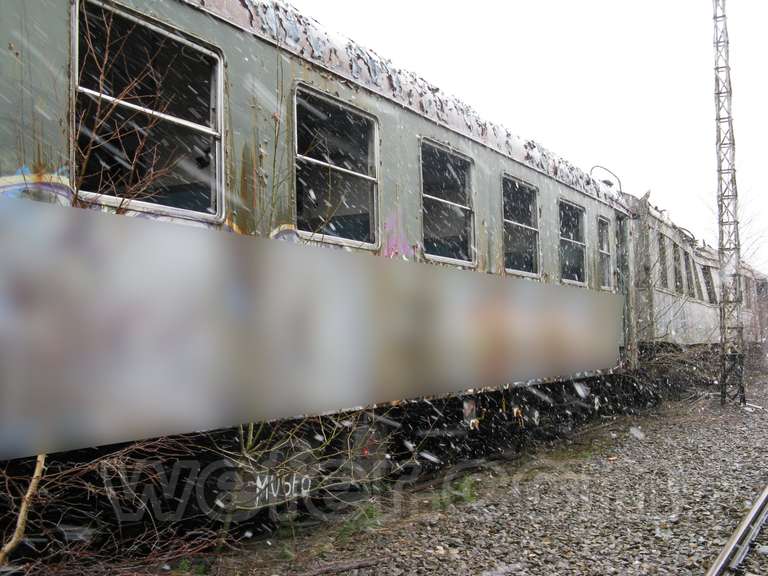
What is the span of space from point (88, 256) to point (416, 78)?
3231mm

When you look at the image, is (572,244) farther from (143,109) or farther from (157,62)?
(143,109)

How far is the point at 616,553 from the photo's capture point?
3.78m

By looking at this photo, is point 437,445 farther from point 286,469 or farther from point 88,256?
point 88,256

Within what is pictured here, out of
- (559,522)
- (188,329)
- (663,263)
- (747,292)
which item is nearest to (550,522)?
(559,522)

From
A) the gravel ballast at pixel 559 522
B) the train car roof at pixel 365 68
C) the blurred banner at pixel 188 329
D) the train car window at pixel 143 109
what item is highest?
the train car roof at pixel 365 68

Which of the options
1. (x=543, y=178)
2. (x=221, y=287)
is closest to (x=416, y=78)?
(x=543, y=178)

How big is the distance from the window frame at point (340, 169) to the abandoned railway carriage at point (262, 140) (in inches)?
0.4

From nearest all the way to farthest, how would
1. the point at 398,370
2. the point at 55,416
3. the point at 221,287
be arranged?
1. the point at 55,416
2. the point at 221,287
3. the point at 398,370

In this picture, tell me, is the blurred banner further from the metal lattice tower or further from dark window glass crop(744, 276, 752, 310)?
dark window glass crop(744, 276, 752, 310)

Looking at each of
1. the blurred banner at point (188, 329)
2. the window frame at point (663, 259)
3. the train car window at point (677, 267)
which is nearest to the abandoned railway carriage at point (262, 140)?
the blurred banner at point (188, 329)

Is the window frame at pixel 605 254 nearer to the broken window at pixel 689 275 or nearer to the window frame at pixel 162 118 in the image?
the broken window at pixel 689 275

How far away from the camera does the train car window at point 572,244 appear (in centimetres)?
704

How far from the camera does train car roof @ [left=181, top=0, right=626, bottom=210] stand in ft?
11.9

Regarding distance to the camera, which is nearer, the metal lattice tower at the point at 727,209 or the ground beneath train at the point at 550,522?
the ground beneath train at the point at 550,522
